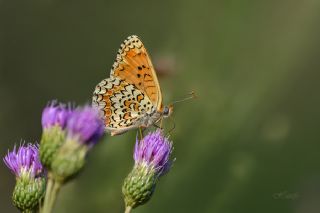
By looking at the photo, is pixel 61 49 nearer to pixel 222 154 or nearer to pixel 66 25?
pixel 66 25

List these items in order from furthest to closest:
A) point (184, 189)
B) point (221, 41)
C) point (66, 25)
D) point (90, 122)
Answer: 1. point (66, 25)
2. point (221, 41)
3. point (184, 189)
4. point (90, 122)

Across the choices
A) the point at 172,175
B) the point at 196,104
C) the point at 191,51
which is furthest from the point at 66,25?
the point at 172,175

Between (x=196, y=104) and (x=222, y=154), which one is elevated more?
(x=196, y=104)

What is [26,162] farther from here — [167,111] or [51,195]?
[167,111]

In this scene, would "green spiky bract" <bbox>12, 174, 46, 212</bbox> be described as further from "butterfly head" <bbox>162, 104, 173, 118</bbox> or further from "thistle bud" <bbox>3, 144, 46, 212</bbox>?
"butterfly head" <bbox>162, 104, 173, 118</bbox>

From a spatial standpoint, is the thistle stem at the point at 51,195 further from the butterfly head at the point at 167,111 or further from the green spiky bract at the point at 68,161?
the butterfly head at the point at 167,111

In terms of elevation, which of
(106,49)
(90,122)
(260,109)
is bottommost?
(260,109)

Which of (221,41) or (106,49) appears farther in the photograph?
(106,49)

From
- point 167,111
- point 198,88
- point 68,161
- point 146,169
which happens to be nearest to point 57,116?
point 68,161
